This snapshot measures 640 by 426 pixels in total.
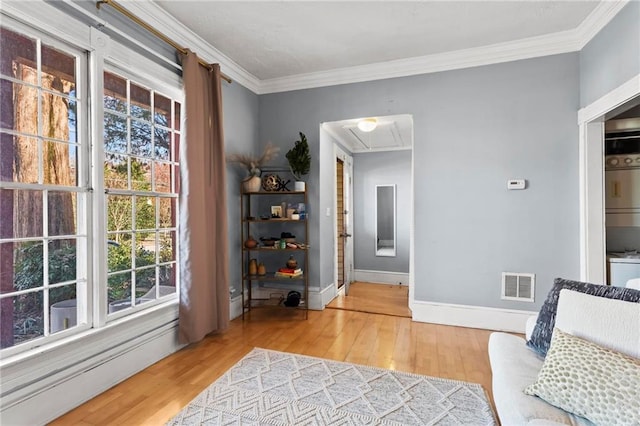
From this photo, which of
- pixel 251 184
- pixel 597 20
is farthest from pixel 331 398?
pixel 597 20

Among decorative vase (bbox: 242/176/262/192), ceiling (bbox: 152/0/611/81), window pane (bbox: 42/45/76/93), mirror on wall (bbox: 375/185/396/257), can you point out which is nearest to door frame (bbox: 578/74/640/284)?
ceiling (bbox: 152/0/611/81)


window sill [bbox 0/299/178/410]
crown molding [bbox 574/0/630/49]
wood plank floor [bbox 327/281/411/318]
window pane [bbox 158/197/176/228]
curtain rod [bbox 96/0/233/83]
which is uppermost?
crown molding [bbox 574/0/630/49]

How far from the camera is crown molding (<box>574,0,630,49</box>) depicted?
2.30m

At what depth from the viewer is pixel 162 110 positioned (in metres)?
2.70

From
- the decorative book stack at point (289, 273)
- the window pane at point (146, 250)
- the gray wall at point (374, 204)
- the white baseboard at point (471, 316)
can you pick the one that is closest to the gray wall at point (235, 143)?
the decorative book stack at point (289, 273)

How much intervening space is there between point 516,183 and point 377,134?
2.10m

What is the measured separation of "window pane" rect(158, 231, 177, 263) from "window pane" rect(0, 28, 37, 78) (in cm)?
141

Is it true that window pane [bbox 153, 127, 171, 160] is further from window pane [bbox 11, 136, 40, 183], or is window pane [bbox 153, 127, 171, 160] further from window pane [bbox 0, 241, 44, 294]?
window pane [bbox 0, 241, 44, 294]

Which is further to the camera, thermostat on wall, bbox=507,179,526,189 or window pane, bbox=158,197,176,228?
thermostat on wall, bbox=507,179,526,189

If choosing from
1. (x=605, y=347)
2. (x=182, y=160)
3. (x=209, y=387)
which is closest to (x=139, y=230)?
(x=182, y=160)

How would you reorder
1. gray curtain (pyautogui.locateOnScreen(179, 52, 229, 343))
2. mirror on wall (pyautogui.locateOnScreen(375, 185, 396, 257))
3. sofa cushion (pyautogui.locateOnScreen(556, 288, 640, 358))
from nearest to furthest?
sofa cushion (pyautogui.locateOnScreen(556, 288, 640, 358)) < gray curtain (pyautogui.locateOnScreen(179, 52, 229, 343)) < mirror on wall (pyautogui.locateOnScreen(375, 185, 396, 257))

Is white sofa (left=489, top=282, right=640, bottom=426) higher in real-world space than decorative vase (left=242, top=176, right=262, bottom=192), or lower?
lower

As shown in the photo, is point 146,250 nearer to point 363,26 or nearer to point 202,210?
point 202,210

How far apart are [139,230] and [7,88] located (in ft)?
3.78
